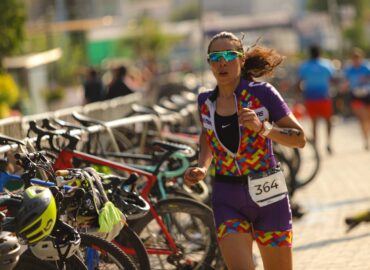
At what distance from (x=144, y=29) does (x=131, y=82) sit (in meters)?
54.7

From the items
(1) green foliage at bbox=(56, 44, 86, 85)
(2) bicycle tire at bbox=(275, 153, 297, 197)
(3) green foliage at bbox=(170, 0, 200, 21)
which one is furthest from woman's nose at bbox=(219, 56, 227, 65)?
(3) green foliage at bbox=(170, 0, 200, 21)

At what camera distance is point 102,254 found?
20.1 ft

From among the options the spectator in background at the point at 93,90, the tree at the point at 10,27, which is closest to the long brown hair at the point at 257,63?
the tree at the point at 10,27

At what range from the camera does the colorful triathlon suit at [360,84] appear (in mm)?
19750

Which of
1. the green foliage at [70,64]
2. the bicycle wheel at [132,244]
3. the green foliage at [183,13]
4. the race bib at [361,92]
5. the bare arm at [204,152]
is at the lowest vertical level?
the green foliage at [183,13]

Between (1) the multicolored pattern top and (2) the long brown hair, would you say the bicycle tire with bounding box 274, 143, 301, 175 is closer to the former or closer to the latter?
(2) the long brown hair

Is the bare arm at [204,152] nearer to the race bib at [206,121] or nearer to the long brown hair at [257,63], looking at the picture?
the race bib at [206,121]

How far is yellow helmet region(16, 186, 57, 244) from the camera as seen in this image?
5.21m

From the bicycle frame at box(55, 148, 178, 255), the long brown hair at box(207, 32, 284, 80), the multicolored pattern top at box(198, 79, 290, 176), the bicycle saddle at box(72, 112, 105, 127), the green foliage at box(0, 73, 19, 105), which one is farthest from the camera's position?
the green foliage at box(0, 73, 19, 105)

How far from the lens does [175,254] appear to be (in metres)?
7.84

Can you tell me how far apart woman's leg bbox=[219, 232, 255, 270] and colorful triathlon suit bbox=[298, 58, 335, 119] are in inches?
510

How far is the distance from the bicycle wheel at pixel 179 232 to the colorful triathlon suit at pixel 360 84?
12.1 meters

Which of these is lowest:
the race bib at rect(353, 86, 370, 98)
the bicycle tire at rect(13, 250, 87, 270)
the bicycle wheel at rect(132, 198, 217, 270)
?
the race bib at rect(353, 86, 370, 98)

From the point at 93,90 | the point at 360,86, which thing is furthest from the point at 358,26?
the point at 360,86
